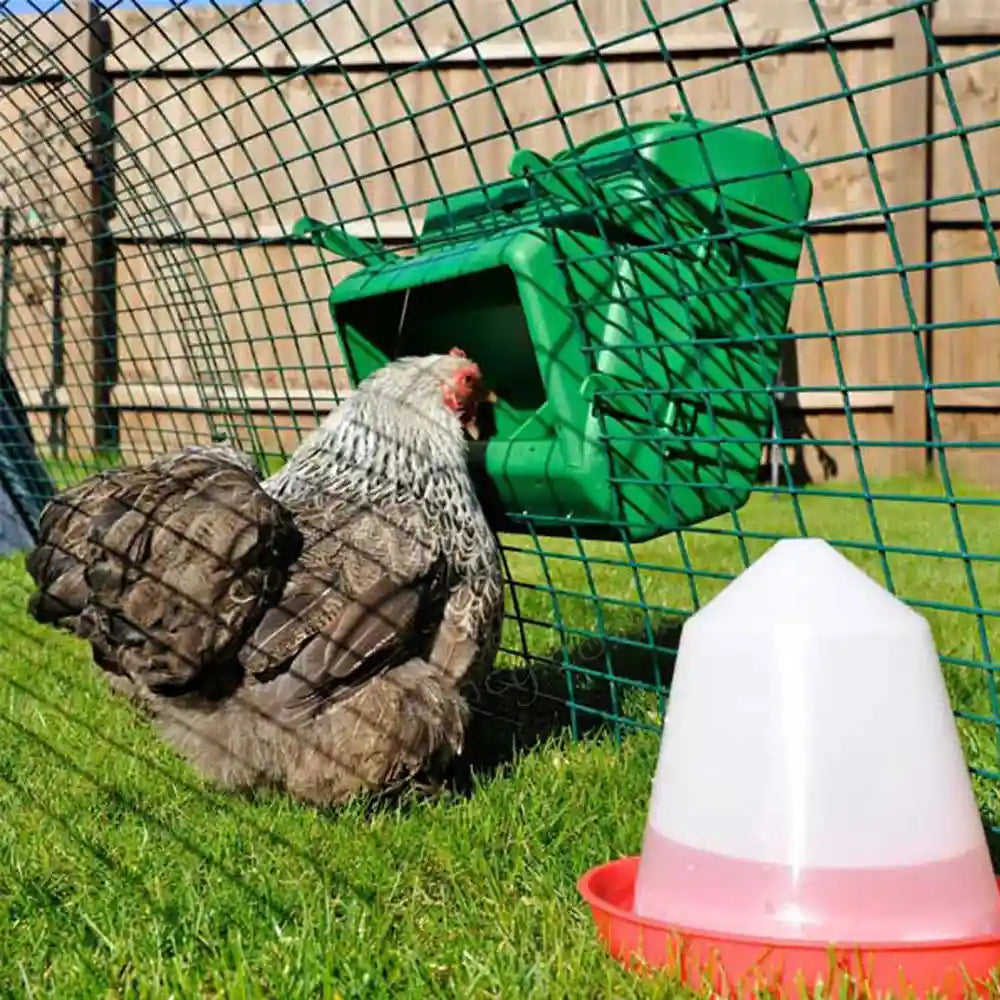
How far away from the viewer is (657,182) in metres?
2.21

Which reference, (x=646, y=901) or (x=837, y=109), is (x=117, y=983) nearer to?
(x=646, y=901)

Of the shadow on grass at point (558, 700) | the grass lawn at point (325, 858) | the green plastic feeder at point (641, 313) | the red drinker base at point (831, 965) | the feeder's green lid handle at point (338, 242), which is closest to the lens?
the red drinker base at point (831, 965)

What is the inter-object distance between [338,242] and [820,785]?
1832 millimetres

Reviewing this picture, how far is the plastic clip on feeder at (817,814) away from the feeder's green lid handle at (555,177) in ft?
3.18

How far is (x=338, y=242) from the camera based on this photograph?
108 inches

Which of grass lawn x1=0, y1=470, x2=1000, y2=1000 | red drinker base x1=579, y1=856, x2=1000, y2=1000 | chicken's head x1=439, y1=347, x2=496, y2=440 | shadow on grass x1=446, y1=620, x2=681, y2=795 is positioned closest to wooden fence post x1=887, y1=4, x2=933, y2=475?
shadow on grass x1=446, y1=620, x2=681, y2=795

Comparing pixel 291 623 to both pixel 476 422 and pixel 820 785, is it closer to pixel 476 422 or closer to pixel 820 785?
pixel 476 422

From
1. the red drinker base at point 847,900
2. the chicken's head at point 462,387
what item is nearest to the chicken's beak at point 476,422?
the chicken's head at point 462,387

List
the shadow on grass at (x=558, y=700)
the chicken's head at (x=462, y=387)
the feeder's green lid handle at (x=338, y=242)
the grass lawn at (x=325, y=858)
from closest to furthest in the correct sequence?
the grass lawn at (x=325, y=858), the shadow on grass at (x=558, y=700), the chicken's head at (x=462, y=387), the feeder's green lid handle at (x=338, y=242)

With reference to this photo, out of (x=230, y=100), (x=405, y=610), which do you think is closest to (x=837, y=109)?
(x=230, y=100)

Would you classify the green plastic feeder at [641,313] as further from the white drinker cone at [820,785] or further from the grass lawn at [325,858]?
the white drinker cone at [820,785]

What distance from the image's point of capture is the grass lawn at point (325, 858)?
1.39 m

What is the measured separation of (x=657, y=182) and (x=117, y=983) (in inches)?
59.4

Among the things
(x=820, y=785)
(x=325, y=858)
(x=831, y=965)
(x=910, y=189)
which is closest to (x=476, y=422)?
(x=325, y=858)
